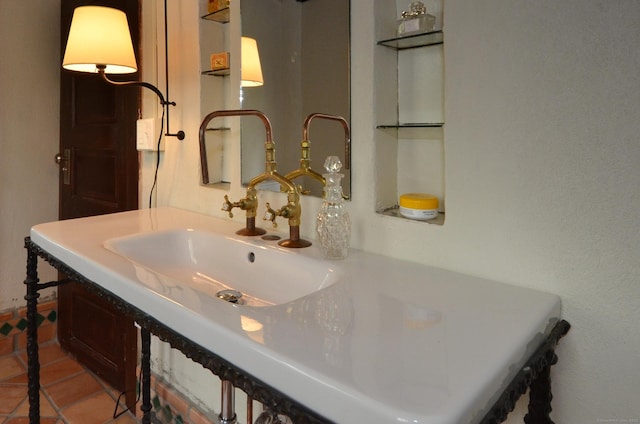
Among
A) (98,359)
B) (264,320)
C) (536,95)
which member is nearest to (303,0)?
(536,95)

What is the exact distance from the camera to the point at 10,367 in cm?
192

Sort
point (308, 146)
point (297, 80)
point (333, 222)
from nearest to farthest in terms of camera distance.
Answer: point (333, 222)
point (308, 146)
point (297, 80)

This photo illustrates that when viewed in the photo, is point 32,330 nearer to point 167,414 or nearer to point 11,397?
point 167,414

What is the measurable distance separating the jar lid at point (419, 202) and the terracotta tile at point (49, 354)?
6.30ft

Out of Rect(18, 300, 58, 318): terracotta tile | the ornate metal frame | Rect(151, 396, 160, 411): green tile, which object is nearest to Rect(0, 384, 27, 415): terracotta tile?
Rect(18, 300, 58, 318): terracotta tile

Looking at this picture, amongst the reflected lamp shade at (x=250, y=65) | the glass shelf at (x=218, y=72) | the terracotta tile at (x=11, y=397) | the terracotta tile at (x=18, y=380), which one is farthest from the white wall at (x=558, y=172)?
the terracotta tile at (x=18, y=380)

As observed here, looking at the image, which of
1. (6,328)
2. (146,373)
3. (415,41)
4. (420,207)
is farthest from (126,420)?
(415,41)

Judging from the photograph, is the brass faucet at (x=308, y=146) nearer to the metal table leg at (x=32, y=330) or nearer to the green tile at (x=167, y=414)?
the metal table leg at (x=32, y=330)

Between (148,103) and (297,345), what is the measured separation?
4.35ft

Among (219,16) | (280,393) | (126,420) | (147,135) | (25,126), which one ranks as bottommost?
(126,420)

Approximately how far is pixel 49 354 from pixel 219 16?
5.74 ft

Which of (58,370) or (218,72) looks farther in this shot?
(58,370)

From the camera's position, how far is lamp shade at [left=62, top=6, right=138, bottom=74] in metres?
1.29

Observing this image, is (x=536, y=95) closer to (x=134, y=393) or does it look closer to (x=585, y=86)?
(x=585, y=86)
